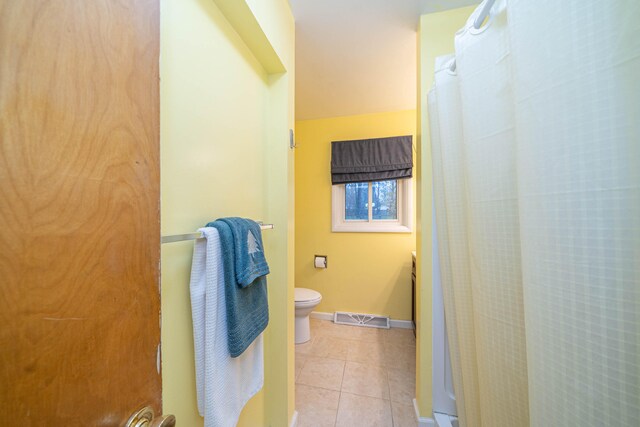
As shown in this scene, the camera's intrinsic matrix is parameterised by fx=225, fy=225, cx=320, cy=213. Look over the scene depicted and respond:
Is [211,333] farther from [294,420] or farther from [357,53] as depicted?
[357,53]

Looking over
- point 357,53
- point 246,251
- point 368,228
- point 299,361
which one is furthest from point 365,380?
point 357,53

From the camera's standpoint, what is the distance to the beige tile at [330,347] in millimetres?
1928

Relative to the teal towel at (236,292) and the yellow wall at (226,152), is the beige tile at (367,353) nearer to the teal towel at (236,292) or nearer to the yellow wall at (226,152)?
the yellow wall at (226,152)

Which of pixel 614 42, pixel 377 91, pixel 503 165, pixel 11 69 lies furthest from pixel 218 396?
pixel 377 91

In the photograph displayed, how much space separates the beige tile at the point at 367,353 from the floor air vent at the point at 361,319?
0.32 meters

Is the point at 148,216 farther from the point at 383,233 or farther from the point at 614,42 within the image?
the point at 383,233

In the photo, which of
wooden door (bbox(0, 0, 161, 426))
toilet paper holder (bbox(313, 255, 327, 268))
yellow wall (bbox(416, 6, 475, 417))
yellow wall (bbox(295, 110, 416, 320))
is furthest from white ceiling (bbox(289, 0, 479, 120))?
toilet paper holder (bbox(313, 255, 327, 268))

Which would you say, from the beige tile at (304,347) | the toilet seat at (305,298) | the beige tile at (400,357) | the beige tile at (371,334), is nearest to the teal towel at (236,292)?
the toilet seat at (305,298)

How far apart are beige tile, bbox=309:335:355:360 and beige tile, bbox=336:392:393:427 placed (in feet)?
1.42

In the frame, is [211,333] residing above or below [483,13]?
below

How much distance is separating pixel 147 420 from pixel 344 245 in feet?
7.32

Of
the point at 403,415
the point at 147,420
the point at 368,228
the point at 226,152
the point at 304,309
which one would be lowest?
the point at 403,415

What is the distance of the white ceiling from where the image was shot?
1.26 m

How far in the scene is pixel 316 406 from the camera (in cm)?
141
